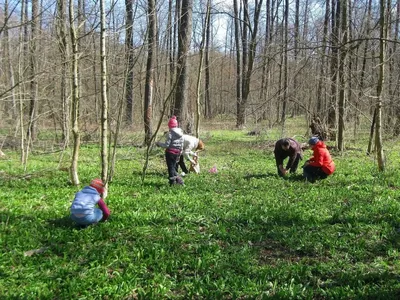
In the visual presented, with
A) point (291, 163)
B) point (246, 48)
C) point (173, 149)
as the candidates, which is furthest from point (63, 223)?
point (246, 48)

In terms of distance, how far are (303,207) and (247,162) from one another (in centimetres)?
634

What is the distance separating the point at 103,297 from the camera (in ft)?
13.4

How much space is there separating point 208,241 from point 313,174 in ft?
16.7

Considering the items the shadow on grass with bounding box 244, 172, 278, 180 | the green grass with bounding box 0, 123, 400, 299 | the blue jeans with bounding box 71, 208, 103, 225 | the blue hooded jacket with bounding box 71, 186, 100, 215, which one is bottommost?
the green grass with bounding box 0, 123, 400, 299

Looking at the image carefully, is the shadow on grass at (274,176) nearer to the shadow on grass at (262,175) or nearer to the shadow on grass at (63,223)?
the shadow on grass at (262,175)

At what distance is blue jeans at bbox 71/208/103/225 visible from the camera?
19.1 feet

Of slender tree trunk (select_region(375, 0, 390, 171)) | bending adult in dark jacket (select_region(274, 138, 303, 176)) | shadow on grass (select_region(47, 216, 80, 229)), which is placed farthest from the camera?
bending adult in dark jacket (select_region(274, 138, 303, 176))

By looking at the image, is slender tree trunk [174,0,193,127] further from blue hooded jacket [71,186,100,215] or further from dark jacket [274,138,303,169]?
blue hooded jacket [71,186,100,215]

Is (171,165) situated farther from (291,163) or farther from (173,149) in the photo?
(291,163)

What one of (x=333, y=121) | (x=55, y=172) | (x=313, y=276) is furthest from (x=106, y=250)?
(x=333, y=121)

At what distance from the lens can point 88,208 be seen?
5805 millimetres

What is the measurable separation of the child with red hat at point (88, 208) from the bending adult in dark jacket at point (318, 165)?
5685 millimetres

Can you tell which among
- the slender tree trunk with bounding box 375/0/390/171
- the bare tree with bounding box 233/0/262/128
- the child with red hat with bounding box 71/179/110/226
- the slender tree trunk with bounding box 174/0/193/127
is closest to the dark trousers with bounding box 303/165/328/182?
the slender tree trunk with bounding box 375/0/390/171

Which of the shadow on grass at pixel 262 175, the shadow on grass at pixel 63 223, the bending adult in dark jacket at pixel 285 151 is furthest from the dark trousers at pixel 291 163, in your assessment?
the shadow on grass at pixel 63 223
